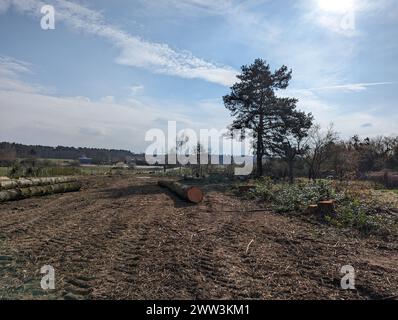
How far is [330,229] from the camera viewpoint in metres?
7.77

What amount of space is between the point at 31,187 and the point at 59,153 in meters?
57.7

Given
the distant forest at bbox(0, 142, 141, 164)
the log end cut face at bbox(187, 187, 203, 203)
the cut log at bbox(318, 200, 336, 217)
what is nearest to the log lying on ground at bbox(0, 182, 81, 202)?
the log end cut face at bbox(187, 187, 203, 203)

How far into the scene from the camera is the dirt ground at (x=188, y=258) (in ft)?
13.3

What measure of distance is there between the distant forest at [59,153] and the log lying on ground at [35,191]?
3116 centimetres

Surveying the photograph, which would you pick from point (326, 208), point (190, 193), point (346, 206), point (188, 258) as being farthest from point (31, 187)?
point (346, 206)

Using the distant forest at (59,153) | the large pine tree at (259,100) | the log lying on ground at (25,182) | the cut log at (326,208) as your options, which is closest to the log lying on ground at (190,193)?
the cut log at (326,208)

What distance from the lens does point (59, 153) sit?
225 ft

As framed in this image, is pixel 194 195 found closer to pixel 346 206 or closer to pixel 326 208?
pixel 326 208

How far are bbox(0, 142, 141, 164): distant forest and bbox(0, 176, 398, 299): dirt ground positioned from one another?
139 feet

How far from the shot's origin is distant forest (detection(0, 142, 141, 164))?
51319 mm

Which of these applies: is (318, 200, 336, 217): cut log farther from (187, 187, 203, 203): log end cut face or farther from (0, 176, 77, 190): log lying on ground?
(0, 176, 77, 190): log lying on ground

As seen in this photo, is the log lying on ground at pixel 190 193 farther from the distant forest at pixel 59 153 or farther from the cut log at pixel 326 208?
the distant forest at pixel 59 153
